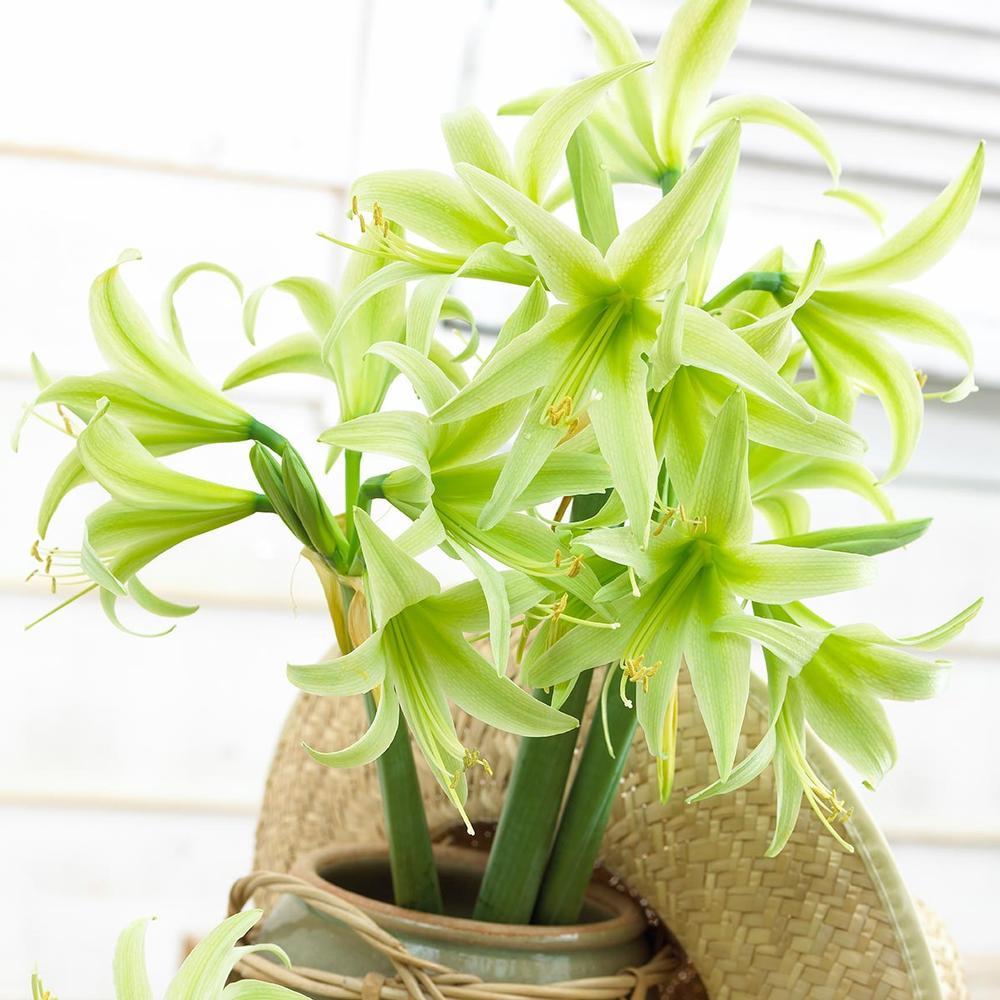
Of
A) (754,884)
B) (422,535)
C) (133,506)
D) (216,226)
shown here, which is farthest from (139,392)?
(216,226)

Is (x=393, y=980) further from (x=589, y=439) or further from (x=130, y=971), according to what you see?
(x=589, y=439)

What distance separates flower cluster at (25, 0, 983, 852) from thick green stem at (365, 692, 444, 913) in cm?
6

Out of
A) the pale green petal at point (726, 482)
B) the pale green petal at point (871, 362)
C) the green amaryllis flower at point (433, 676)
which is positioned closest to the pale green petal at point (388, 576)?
the green amaryllis flower at point (433, 676)

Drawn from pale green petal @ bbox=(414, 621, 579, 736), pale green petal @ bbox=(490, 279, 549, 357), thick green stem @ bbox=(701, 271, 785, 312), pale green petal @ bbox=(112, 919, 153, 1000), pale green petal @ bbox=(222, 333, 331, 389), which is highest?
thick green stem @ bbox=(701, 271, 785, 312)

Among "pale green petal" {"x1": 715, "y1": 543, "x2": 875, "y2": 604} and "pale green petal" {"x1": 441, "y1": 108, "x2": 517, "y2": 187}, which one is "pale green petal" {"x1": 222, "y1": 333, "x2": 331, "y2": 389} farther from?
"pale green petal" {"x1": 715, "y1": 543, "x2": 875, "y2": 604}

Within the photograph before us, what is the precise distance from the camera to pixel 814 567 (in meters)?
0.45

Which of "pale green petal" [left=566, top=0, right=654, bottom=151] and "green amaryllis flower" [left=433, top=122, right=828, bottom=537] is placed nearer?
"green amaryllis flower" [left=433, top=122, right=828, bottom=537]

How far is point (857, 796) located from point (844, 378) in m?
0.21

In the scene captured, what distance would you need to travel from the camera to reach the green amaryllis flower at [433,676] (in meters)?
0.45

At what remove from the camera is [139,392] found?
1.75 ft

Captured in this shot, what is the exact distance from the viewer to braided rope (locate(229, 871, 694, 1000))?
551mm

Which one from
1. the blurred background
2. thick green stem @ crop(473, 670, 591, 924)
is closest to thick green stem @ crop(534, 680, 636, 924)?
thick green stem @ crop(473, 670, 591, 924)

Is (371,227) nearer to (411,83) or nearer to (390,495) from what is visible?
(390,495)

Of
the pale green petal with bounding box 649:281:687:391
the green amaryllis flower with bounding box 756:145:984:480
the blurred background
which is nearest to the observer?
the pale green petal with bounding box 649:281:687:391
